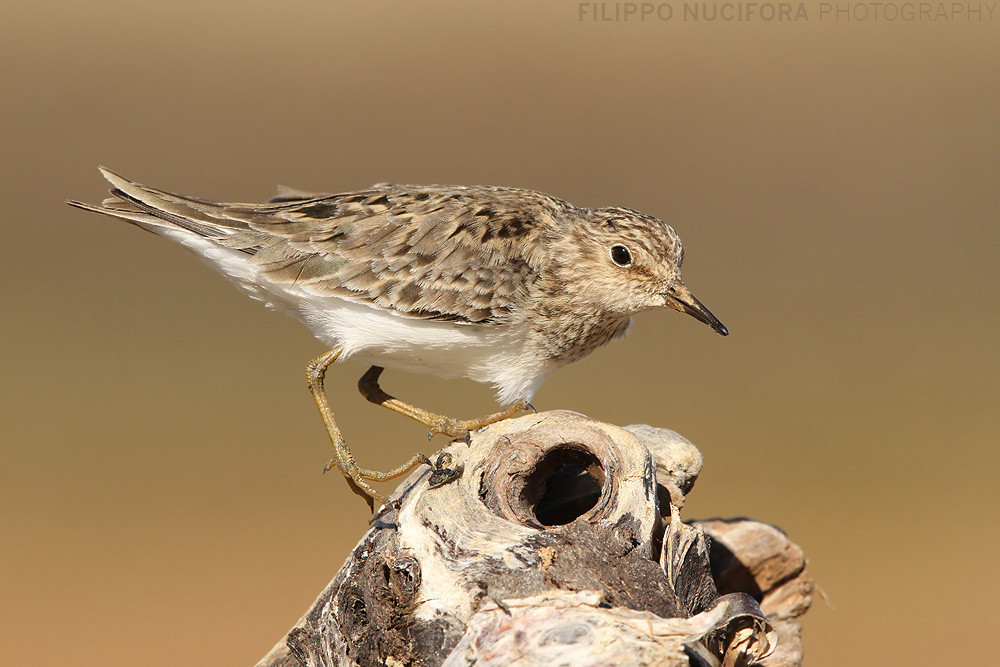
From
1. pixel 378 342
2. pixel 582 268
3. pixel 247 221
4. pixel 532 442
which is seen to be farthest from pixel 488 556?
pixel 247 221

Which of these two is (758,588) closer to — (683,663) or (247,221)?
(683,663)

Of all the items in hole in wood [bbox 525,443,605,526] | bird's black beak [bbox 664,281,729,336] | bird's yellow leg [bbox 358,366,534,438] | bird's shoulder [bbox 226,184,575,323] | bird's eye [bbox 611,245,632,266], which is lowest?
hole in wood [bbox 525,443,605,526]

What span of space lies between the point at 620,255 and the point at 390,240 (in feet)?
5.34

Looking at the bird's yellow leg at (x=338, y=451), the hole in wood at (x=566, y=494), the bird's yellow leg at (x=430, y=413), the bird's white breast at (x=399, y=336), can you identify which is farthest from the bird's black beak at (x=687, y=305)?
the bird's yellow leg at (x=338, y=451)

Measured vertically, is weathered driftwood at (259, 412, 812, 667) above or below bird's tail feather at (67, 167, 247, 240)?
below

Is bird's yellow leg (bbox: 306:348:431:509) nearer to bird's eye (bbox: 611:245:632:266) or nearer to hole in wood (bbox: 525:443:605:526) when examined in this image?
hole in wood (bbox: 525:443:605:526)

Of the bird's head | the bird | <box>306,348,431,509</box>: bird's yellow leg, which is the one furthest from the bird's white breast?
the bird's head

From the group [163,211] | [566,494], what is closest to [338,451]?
[566,494]

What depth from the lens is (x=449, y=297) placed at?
657 centimetres

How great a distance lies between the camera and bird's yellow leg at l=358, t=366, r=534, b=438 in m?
6.33

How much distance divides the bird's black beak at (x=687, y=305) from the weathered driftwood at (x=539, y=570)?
1260 mm

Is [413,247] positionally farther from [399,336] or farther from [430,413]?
[430,413]

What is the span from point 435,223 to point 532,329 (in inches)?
40.9

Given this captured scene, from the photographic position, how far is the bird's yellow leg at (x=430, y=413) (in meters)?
6.33
